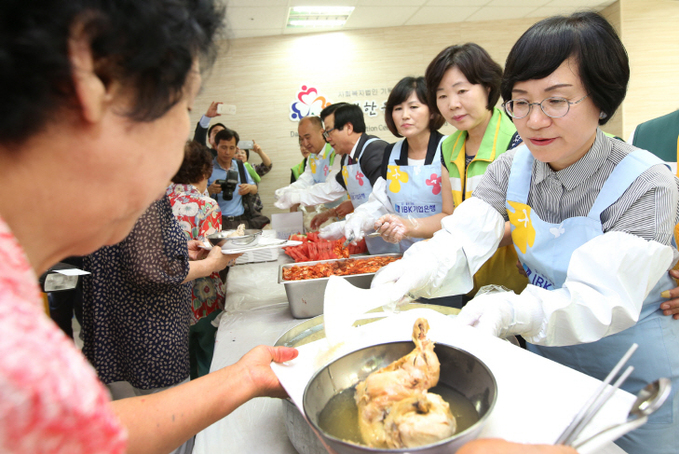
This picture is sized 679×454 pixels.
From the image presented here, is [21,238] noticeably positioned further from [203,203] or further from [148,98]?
[203,203]

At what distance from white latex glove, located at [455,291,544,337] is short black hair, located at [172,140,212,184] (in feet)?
8.24

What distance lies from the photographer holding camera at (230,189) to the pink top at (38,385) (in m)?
4.82

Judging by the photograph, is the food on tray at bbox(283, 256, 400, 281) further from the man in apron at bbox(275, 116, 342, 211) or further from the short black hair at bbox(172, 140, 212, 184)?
the man in apron at bbox(275, 116, 342, 211)

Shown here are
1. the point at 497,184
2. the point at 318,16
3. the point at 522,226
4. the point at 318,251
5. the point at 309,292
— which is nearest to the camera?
the point at 522,226

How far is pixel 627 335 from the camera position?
4.12ft

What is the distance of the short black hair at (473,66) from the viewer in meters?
2.14

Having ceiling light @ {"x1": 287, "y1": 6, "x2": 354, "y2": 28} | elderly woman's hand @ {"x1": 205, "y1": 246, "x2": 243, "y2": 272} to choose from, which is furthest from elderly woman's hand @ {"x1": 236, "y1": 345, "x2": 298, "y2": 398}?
ceiling light @ {"x1": 287, "y1": 6, "x2": 354, "y2": 28}

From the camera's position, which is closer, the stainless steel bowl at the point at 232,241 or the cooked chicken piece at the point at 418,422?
the cooked chicken piece at the point at 418,422

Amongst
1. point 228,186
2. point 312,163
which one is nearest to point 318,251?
point 228,186

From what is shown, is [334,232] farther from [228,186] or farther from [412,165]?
[228,186]

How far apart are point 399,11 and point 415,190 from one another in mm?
4771

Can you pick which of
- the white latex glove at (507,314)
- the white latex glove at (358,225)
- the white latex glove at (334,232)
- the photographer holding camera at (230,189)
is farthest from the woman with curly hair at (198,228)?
the white latex glove at (507,314)

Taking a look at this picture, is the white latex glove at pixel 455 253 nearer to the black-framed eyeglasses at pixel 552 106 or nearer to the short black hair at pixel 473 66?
the black-framed eyeglasses at pixel 552 106

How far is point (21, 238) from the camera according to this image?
48 centimetres
